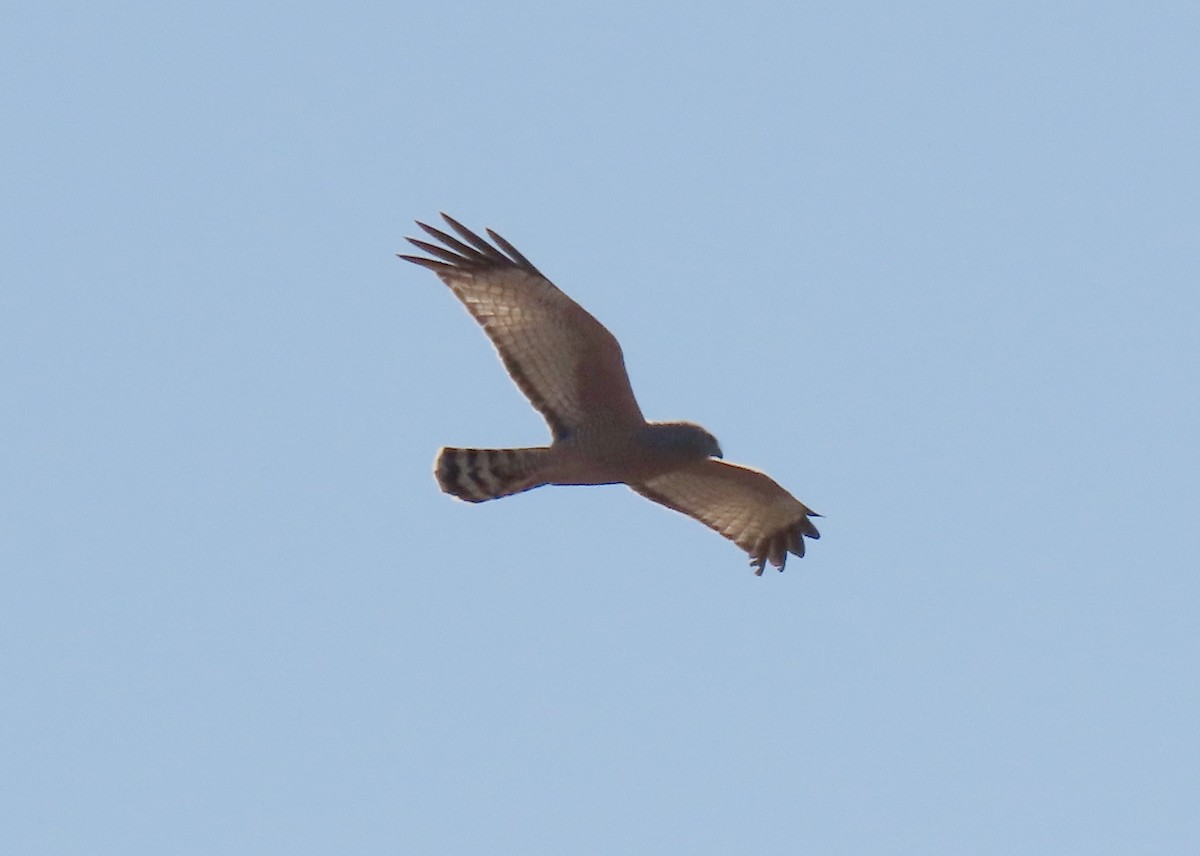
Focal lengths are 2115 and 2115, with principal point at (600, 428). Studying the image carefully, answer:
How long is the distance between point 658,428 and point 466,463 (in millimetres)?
1348

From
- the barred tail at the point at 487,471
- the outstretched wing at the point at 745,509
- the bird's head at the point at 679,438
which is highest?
the outstretched wing at the point at 745,509

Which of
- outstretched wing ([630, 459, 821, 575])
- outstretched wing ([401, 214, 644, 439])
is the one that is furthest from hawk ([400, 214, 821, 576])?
outstretched wing ([630, 459, 821, 575])

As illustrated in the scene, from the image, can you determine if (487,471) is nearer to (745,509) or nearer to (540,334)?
(540,334)

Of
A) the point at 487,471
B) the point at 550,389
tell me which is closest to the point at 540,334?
the point at 550,389

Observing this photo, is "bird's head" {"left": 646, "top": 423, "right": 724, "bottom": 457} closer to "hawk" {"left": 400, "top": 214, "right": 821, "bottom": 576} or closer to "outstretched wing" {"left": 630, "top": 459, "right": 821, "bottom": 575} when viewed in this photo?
"hawk" {"left": 400, "top": 214, "right": 821, "bottom": 576}

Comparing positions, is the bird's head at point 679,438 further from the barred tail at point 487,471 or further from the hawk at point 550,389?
the barred tail at point 487,471

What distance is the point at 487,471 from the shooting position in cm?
1454

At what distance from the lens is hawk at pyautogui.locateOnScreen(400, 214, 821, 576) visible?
14367 millimetres

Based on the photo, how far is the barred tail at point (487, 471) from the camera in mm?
14516

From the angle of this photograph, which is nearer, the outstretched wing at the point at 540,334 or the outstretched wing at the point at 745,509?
the outstretched wing at the point at 540,334

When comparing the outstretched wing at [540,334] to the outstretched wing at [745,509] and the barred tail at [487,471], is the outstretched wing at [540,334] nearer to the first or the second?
the barred tail at [487,471]

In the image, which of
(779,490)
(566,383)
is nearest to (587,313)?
(566,383)

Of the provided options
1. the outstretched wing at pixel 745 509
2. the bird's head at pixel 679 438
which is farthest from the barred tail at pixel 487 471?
the outstretched wing at pixel 745 509

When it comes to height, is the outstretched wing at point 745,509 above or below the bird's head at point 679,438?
above
